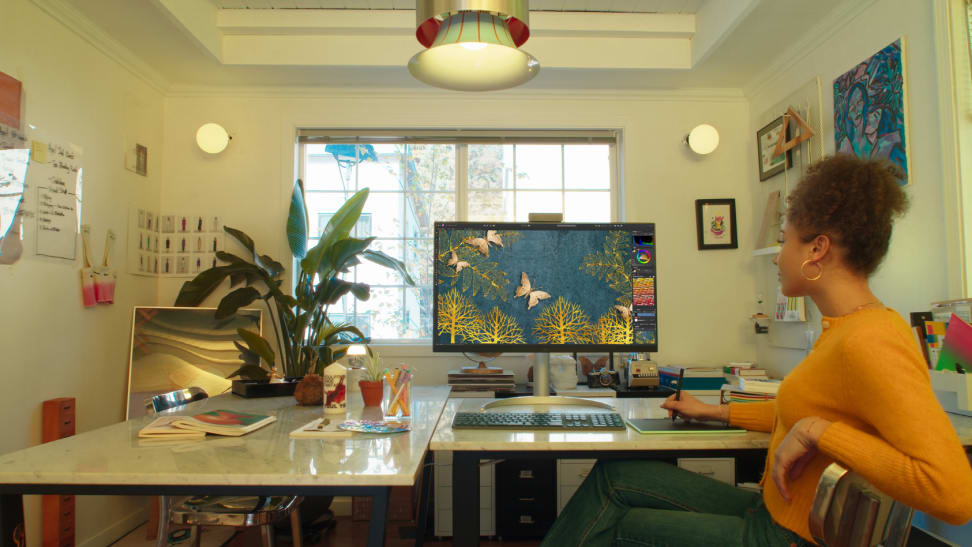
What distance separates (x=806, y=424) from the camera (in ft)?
3.90

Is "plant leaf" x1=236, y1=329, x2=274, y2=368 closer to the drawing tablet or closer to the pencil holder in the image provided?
the pencil holder

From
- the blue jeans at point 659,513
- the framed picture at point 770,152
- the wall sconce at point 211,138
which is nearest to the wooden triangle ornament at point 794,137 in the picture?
the framed picture at point 770,152

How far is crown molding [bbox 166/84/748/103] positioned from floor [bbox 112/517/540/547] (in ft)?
8.35

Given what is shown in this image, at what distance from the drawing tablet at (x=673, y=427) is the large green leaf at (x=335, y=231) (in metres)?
2.11

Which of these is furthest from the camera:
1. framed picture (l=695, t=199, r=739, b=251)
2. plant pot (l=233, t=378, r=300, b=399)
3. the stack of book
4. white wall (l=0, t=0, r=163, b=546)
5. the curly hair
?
framed picture (l=695, t=199, r=739, b=251)

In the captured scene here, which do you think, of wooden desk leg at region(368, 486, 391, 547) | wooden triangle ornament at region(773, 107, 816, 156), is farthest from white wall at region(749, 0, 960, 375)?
wooden desk leg at region(368, 486, 391, 547)

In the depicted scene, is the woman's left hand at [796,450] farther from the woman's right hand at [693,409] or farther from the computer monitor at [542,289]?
the computer monitor at [542,289]

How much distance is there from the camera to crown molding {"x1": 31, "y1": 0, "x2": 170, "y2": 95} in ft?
9.15

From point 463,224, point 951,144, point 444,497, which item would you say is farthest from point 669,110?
point 444,497

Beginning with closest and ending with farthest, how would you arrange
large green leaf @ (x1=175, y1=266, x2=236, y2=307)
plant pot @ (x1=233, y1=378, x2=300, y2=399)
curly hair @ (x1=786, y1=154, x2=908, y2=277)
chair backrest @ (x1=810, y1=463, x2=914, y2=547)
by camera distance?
chair backrest @ (x1=810, y1=463, x2=914, y2=547) → curly hair @ (x1=786, y1=154, x2=908, y2=277) → plant pot @ (x1=233, y1=378, x2=300, y2=399) → large green leaf @ (x1=175, y1=266, x2=236, y2=307)

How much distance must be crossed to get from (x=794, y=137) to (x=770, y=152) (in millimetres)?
284

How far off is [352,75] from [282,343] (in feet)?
5.48

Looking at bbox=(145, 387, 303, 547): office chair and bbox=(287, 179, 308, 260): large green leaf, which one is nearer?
bbox=(145, 387, 303, 547): office chair

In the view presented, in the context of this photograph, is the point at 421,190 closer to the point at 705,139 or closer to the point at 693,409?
the point at 705,139
